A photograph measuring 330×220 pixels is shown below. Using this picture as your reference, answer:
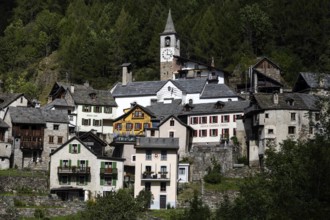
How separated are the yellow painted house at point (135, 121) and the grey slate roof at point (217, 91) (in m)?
10.1

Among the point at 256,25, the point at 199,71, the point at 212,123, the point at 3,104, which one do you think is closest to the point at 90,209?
the point at 212,123

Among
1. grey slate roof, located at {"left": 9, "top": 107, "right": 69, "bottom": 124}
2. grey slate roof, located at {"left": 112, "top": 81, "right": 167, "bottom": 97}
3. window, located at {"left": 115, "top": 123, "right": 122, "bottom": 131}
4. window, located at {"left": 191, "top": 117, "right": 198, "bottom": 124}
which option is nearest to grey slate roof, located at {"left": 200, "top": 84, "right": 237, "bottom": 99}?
grey slate roof, located at {"left": 112, "top": 81, "right": 167, "bottom": 97}

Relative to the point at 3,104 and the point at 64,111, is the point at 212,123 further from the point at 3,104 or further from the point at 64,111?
the point at 3,104

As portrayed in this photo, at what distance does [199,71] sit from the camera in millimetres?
115750

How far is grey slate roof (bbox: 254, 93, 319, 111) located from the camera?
86.5 meters

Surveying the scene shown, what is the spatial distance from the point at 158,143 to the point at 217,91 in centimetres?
2192

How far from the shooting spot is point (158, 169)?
3354 inches

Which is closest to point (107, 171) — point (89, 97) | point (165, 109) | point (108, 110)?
point (165, 109)

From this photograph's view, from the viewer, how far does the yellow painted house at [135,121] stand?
9912 cm

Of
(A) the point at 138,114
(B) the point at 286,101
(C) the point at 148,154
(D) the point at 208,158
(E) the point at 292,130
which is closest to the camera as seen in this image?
(E) the point at 292,130

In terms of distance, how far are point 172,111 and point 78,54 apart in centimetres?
3694

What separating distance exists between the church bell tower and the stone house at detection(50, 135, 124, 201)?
113ft

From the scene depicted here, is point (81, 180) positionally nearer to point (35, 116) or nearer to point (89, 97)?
point (35, 116)

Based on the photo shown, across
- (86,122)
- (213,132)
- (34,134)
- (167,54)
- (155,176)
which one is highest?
(167,54)
